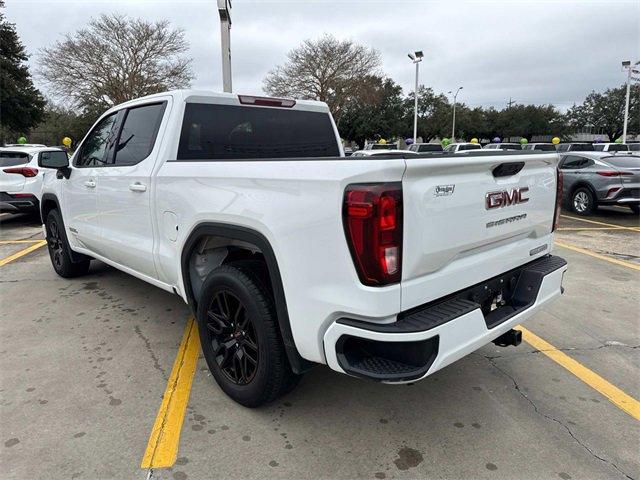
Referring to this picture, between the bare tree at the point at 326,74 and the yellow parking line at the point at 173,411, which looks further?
the bare tree at the point at 326,74

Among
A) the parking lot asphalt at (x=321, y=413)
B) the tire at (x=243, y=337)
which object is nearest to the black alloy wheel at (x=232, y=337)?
the tire at (x=243, y=337)

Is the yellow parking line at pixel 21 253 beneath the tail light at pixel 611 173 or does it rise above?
beneath

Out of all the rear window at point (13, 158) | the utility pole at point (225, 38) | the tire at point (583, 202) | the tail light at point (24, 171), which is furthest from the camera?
the tire at point (583, 202)

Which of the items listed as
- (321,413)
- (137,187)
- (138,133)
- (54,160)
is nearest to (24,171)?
(54,160)

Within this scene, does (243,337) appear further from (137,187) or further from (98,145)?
(98,145)

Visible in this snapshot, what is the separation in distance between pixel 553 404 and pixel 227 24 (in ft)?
35.8

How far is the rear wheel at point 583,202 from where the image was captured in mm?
11305

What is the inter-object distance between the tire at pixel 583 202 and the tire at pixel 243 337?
10.8m

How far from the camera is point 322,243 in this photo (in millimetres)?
2199

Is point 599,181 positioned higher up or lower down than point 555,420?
higher up

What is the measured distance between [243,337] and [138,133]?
6.76ft

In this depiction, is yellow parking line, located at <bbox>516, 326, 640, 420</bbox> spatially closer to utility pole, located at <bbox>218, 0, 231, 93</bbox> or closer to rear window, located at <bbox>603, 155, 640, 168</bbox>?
utility pole, located at <bbox>218, 0, 231, 93</bbox>

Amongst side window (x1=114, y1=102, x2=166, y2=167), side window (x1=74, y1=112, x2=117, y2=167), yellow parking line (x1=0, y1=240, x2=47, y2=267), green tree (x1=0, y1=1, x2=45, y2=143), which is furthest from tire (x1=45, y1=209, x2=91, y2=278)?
green tree (x1=0, y1=1, x2=45, y2=143)

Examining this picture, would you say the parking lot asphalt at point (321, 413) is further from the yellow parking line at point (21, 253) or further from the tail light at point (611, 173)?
the tail light at point (611, 173)
